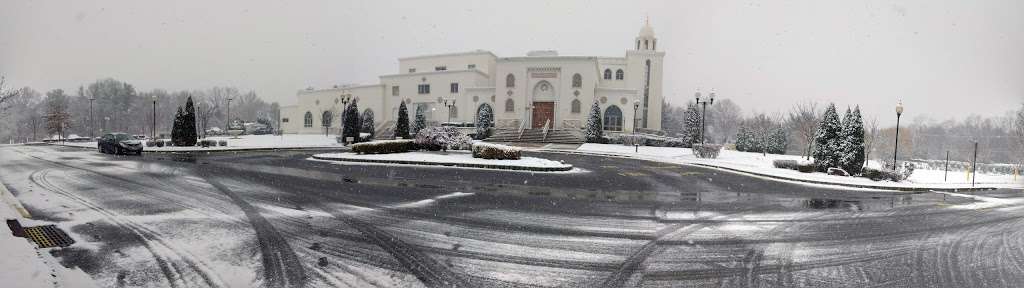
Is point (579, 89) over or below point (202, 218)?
over

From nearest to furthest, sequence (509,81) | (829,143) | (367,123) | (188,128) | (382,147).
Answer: (829,143) → (382,147) → (188,128) → (509,81) → (367,123)

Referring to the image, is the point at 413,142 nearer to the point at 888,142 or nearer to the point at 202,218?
the point at 202,218

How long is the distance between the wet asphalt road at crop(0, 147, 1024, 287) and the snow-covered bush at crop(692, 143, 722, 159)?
1406cm

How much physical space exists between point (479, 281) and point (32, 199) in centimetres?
1018

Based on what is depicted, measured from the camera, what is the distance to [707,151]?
27.4 metres

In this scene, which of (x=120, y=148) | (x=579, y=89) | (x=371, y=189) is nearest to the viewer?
(x=371, y=189)

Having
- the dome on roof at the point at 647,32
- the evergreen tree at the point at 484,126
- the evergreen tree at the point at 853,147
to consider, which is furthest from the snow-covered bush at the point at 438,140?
the dome on roof at the point at 647,32

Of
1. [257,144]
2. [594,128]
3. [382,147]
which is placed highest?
[594,128]

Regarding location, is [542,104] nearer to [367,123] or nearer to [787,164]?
[367,123]

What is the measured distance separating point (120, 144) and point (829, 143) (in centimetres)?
3416

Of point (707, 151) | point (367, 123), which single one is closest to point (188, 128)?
point (367, 123)

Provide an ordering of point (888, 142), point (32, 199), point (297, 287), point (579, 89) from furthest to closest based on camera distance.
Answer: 1. point (888, 142)
2. point (579, 89)
3. point (32, 199)
4. point (297, 287)

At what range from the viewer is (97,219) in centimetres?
736

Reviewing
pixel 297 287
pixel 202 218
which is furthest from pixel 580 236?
pixel 202 218
